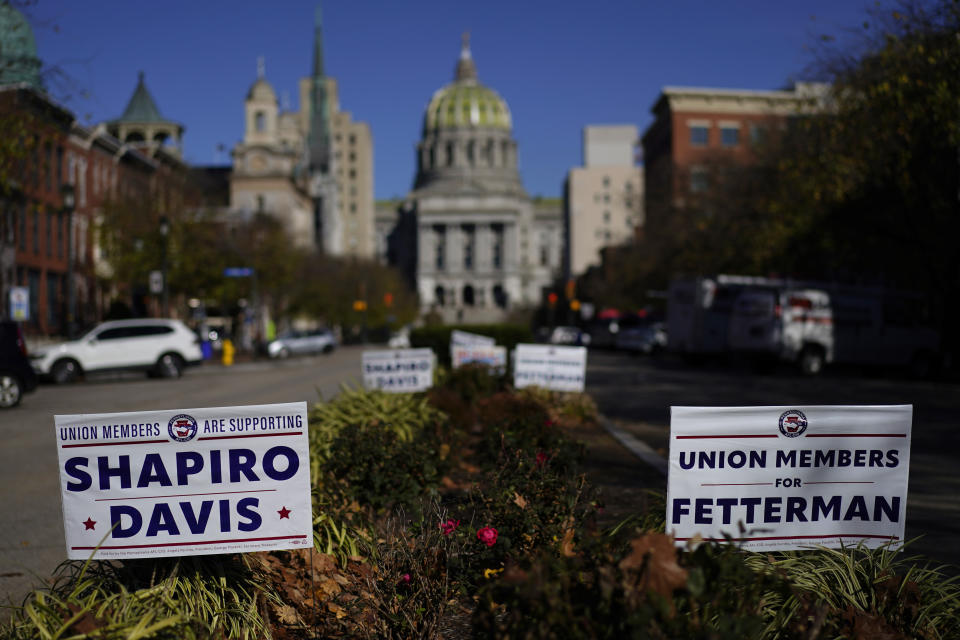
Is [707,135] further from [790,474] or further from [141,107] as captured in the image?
[790,474]

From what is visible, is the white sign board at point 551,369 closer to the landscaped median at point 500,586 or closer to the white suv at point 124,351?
the landscaped median at point 500,586

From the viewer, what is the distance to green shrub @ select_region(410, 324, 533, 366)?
1091 inches

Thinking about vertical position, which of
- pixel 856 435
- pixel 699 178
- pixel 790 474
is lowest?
pixel 790 474

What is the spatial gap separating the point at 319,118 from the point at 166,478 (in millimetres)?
162105

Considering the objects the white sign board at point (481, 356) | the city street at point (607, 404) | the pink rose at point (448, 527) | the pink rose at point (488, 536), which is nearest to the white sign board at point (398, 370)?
the city street at point (607, 404)

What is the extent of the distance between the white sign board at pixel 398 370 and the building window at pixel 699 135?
67029 millimetres

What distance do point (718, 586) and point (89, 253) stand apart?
164 feet

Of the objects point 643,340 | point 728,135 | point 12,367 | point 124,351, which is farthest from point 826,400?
point 728,135

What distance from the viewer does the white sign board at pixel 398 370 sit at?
13484 millimetres

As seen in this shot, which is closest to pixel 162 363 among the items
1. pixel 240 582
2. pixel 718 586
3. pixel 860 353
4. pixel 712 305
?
pixel 712 305

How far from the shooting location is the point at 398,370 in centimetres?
1368

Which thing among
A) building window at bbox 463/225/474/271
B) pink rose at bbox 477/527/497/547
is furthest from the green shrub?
building window at bbox 463/225/474/271

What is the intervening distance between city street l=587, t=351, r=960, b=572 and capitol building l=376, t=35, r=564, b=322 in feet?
408

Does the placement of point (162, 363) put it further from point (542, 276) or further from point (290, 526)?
point (542, 276)
